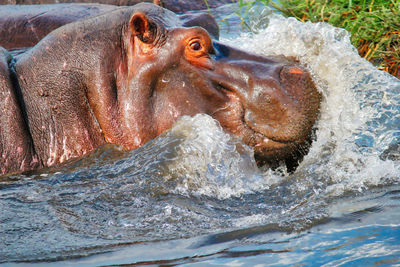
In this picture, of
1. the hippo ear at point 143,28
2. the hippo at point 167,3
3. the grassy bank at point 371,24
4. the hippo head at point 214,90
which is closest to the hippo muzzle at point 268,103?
the hippo head at point 214,90

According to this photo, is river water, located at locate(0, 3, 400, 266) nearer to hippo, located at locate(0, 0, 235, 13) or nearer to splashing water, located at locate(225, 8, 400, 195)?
splashing water, located at locate(225, 8, 400, 195)

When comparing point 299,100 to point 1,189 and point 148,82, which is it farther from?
point 1,189

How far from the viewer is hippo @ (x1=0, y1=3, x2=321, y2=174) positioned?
13.1ft

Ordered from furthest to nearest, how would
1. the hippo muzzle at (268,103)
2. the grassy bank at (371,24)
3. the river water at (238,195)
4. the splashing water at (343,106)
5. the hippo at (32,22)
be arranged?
the hippo at (32,22)
the grassy bank at (371,24)
the splashing water at (343,106)
the hippo muzzle at (268,103)
the river water at (238,195)

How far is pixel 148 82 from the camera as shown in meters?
4.11

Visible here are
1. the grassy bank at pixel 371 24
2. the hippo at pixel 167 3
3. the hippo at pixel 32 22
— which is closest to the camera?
the grassy bank at pixel 371 24

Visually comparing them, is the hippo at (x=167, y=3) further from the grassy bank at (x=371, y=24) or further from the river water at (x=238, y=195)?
the river water at (x=238, y=195)

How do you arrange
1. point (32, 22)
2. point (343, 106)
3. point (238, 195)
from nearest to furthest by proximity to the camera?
point (238, 195) < point (343, 106) < point (32, 22)

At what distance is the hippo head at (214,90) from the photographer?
13.0 ft

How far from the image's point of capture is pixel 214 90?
4059 mm

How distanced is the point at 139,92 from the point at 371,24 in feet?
10.8

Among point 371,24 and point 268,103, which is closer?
point 268,103

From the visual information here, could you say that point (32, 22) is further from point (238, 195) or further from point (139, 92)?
point (238, 195)

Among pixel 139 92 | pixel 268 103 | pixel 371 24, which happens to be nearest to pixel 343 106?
pixel 268 103
